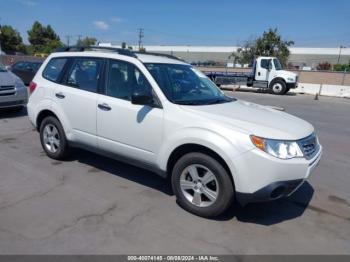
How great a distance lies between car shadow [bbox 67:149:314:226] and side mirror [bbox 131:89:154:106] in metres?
1.17

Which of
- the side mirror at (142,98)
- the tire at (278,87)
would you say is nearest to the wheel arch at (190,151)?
the side mirror at (142,98)

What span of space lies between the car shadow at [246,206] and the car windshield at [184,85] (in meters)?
1.17

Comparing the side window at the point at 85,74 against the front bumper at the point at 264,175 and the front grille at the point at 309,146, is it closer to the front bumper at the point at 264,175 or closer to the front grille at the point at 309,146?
the front bumper at the point at 264,175

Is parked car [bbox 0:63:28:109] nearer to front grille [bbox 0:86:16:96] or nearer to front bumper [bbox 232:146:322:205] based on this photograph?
front grille [bbox 0:86:16:96]

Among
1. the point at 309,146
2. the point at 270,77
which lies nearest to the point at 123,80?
the point at 309,146

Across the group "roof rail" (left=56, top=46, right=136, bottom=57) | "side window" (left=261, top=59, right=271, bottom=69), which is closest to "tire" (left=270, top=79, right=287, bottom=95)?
"side window" (left=261, top=59, right=271, bottom=69)

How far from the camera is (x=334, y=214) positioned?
13.6ft

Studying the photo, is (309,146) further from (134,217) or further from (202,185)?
(134,217)

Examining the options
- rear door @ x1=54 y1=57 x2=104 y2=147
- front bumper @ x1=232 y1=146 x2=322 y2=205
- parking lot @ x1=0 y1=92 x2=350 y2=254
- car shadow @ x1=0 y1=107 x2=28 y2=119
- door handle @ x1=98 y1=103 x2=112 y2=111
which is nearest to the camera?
parking lot @ x1=0 y1=92 x2=350 y2=254

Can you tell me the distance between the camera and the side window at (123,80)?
14.4ft

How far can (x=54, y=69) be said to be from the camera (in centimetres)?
557

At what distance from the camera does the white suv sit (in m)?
3.50

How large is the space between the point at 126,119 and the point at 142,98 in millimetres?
472

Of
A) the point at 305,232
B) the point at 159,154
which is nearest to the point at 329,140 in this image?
the point at 305,232
